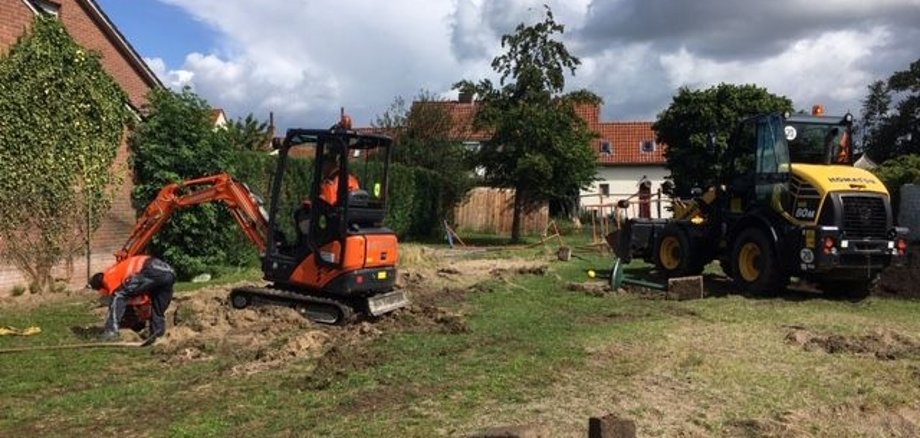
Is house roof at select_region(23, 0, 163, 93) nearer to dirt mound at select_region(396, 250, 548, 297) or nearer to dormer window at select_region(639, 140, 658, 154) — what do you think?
dirt mound at select_region(396, 250, 548, 297)

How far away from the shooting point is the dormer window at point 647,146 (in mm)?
59656

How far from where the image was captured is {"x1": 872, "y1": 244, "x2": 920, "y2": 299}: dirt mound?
569 inches

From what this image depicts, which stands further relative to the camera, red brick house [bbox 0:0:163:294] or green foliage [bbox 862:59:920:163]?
green foliage [bbox 862:59:920:163]

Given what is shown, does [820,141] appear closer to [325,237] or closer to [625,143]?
[325,237]

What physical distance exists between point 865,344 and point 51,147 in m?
12.8

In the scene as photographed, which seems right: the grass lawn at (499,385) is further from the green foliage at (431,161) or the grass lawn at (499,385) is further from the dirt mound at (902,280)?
the green foliage at (431,161)

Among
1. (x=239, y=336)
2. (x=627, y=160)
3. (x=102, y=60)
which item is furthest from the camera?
(x=627, y=160)

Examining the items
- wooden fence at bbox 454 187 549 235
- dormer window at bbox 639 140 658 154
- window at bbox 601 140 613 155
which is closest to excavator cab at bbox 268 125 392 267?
wooden fence at bbox 454 187 549 235

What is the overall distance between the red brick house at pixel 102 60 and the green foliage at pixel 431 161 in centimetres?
1102

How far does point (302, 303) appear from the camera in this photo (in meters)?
10.9

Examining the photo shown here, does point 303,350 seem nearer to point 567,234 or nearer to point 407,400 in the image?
point 407,400

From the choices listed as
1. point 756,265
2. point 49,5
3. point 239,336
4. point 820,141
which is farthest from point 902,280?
point 49,5

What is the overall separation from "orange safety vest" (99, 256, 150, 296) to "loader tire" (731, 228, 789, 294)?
31.9 feet

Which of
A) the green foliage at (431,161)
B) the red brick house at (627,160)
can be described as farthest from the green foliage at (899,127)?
the green foliage at (431,161)
